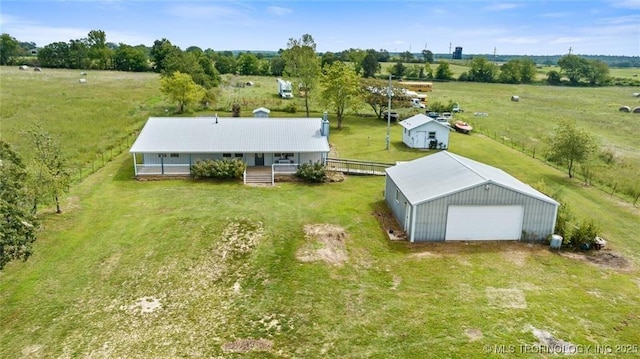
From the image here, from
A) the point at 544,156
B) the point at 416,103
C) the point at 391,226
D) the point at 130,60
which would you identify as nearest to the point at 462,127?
the point at 544,156

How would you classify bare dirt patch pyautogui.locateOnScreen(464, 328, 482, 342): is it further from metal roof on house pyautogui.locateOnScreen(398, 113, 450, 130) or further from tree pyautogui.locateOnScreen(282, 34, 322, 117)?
tree pyautogui.locateOnScreen(282, 34, 322, 117)

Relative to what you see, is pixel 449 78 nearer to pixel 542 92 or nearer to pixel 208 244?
pixel 542 92

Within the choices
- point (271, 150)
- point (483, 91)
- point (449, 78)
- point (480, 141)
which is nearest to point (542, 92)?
point (483, 91)

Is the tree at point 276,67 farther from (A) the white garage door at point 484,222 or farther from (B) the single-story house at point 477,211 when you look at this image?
(A) the white garage door at point 484,222

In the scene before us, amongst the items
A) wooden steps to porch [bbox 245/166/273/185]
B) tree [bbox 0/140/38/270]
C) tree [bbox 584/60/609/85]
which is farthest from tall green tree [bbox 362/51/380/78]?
tree [bbox 0/140/38/270]

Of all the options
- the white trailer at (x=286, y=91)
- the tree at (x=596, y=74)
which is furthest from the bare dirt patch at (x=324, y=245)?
the tree at (x=596, y=74)

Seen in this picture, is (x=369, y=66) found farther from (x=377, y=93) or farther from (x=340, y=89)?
(x=340, y=89)
